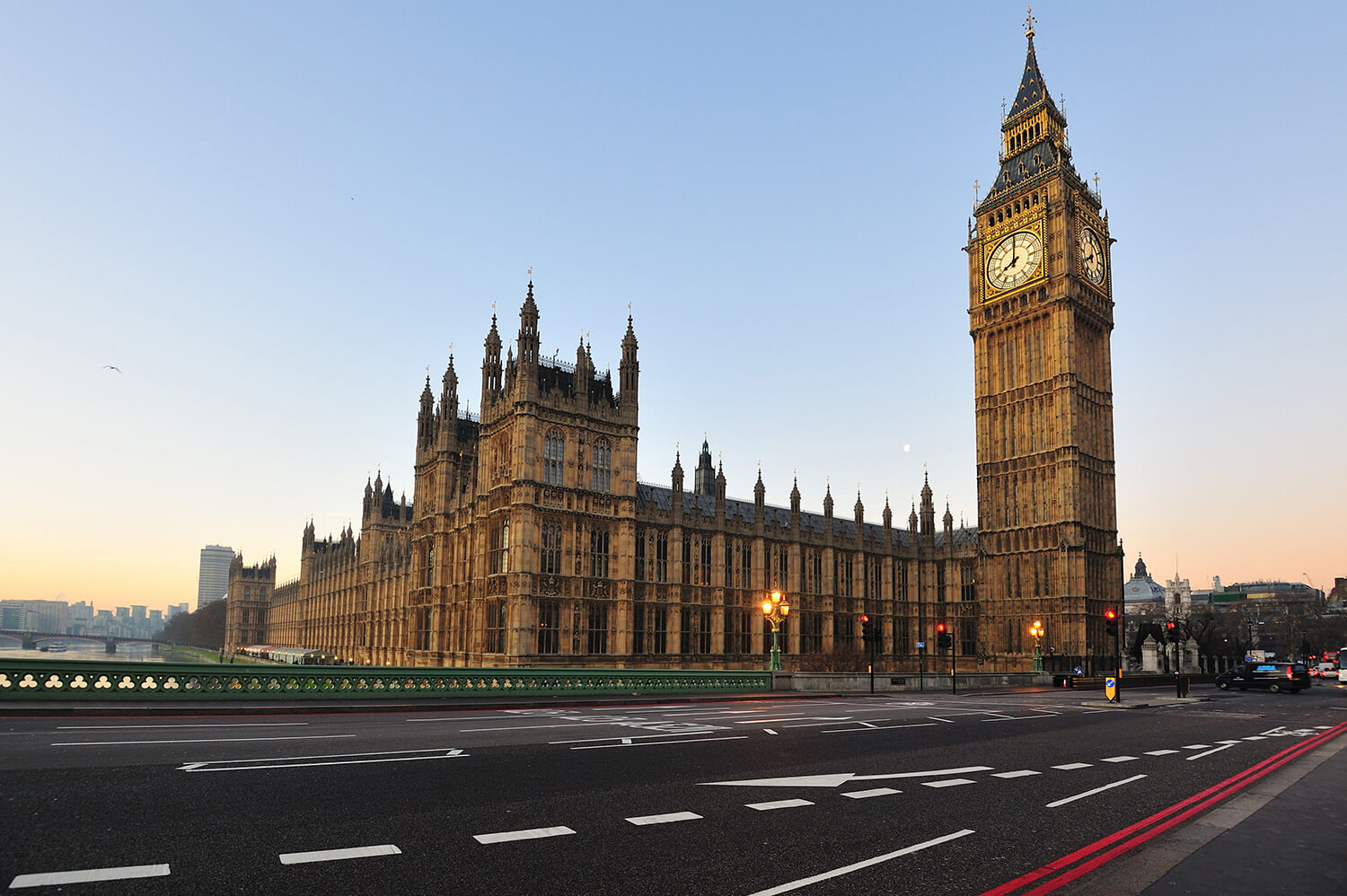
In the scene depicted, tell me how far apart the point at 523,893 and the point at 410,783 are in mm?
4684

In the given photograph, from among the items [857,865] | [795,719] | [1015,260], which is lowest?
[795,719]

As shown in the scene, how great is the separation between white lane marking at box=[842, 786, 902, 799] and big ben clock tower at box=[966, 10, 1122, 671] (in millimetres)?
61511

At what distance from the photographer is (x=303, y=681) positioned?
24.8 metres

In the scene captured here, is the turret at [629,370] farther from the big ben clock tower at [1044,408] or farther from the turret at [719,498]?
Answer: the big ben clock tower at [1044,408]

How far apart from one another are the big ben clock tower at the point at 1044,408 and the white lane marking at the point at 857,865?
64014mm

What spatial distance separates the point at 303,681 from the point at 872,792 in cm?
1964

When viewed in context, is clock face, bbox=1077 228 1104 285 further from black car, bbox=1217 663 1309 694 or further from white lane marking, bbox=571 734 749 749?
white lane marking, bbox=571 734 749 749

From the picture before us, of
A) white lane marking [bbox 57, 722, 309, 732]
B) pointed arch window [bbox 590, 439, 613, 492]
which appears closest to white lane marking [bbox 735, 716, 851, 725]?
white lane marking [bbox 57, 722, 309, 732]

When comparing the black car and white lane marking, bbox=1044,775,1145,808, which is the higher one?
white lane marking, bbox=1044,775,1145,808

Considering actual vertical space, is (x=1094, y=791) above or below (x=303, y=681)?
above

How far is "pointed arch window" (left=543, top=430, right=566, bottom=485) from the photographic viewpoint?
49.0 metres

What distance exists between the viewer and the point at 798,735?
701 inches

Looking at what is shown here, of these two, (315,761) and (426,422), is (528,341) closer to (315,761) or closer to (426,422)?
(426,422)

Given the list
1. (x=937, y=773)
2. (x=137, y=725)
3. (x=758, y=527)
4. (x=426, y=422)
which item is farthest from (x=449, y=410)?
(x=937, y=773)
